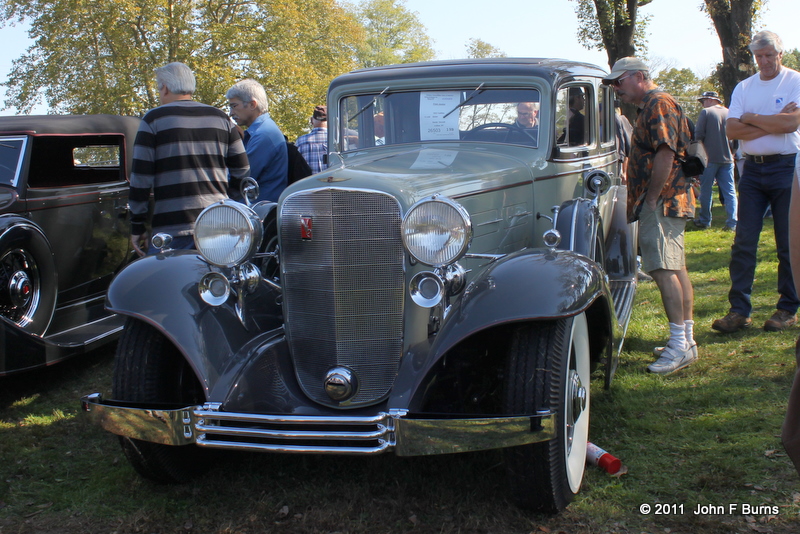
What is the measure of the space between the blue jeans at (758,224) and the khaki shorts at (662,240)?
86 cm

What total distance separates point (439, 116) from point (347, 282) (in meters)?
1.52

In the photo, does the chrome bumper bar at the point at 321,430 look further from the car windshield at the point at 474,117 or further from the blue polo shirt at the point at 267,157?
the blue polo shirt at the point at 267,157

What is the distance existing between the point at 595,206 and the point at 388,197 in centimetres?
152

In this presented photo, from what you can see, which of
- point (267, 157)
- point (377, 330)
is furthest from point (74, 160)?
point (377, 330)

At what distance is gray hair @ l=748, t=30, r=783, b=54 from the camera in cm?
436

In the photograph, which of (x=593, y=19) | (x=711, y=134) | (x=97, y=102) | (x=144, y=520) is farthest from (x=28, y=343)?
(x=97, y=102)

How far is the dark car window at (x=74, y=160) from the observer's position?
5.02 metres

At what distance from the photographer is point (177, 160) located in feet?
12.7

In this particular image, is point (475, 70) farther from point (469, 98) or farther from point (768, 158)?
point (768, 158)

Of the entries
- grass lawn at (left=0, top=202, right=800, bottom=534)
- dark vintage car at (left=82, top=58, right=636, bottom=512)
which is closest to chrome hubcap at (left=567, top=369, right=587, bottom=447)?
dark vintage car at (left=82, top=58, right=636, bottom=512)

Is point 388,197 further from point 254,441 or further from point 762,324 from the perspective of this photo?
point 762,324

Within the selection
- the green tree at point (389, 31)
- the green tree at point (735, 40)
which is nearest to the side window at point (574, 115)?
the green tree at point (735, 40)

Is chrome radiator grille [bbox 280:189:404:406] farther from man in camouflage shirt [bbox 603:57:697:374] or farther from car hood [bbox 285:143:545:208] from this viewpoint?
man in camouflage shirt [bbox 603:57:697:374]

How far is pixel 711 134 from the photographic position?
30.0ft
